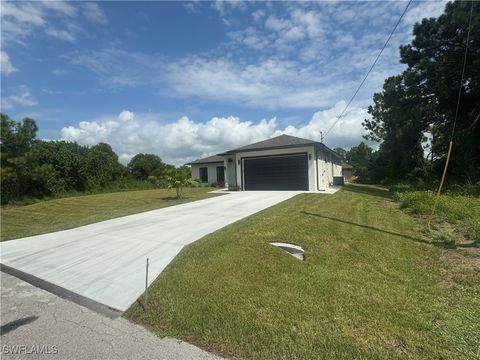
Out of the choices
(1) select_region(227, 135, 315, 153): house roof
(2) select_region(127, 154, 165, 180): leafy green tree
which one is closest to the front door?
(1) select_region(227, 135, 315, 153): house roof

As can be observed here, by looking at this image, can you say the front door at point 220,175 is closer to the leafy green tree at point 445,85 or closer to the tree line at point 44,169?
the tree line at point 44,169

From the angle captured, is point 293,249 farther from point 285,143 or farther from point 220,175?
point 220,175

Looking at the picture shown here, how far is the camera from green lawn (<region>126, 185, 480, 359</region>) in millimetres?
2830

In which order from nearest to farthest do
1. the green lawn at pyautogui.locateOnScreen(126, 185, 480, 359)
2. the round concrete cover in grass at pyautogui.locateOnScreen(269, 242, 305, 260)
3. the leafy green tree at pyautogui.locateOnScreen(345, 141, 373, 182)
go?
the green lawn at pyautogui.locateOnScreen(126, 185, 480, 359) → the round concrete cover in grass at pyautogui.locateOnScreen(269, 242, 305, 260) → the leafy green tree at pyautogui.locateOnScreen(345, 141, 373, 182)

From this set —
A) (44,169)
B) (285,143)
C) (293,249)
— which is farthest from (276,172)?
(44,169)

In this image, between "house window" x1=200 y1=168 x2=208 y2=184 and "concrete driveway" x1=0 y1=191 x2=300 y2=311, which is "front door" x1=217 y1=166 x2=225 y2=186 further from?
"concrete driveway" x1=0 y1=191 x2=300 y2=311

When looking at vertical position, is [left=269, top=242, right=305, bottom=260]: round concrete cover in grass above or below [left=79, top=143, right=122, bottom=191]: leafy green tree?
below

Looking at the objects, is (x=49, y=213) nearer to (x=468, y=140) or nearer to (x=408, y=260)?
(x=408, y=260)

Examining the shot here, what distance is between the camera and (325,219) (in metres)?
7.95

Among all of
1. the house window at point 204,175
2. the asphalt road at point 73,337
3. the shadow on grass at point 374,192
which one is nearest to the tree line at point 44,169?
the house window at point 204,175

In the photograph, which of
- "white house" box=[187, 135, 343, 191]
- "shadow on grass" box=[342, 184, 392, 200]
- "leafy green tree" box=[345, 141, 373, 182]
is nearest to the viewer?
"shadow on grass" box=[342, 184, 392, 200]

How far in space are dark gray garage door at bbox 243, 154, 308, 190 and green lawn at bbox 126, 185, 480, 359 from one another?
38.1 feet

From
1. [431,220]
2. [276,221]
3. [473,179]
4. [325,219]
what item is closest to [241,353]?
[276,221]

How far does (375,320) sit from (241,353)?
1520 millimetres
